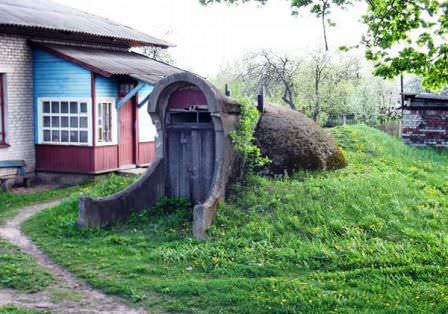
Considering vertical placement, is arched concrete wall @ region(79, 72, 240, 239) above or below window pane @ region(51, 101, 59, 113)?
below

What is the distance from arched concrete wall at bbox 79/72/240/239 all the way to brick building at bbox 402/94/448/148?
890 centimetres

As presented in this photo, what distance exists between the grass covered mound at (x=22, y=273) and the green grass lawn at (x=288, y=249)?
461mm

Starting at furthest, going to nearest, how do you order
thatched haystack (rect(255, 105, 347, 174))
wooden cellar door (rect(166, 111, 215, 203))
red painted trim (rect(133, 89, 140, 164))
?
red painted trim (rect(133, 89, 140, 164)) → thatched haystack (rect(255, 105, 347, 174)) → wooden cellar door (rect(166, 111, 215, 203))

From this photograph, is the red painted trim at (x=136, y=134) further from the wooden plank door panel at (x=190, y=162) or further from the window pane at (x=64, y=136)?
the wooden plank door panel at (x=190, y=162)

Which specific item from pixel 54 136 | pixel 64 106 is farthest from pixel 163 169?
pixel 54 136

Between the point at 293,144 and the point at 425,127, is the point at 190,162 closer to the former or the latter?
the point at 293,144

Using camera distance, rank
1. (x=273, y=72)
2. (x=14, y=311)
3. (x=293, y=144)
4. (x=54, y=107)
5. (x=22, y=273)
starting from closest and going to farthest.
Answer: (x=14, y=311), (x=22, y=273), (x=293, y=144), (x=54, y=107), (x=273, y=72)

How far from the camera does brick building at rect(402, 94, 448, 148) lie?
18.7m

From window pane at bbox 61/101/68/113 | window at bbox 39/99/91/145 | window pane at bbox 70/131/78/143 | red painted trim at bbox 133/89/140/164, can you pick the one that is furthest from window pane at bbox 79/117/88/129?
red painted trim at bbox 133/89/140/164

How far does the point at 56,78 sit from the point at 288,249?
454 inches

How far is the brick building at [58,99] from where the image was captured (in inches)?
706

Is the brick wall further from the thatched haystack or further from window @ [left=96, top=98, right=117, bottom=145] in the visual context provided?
window @ [left=96, top=98, right=117, bottom=145]

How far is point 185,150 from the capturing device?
480 inches

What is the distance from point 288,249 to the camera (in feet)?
30.5
